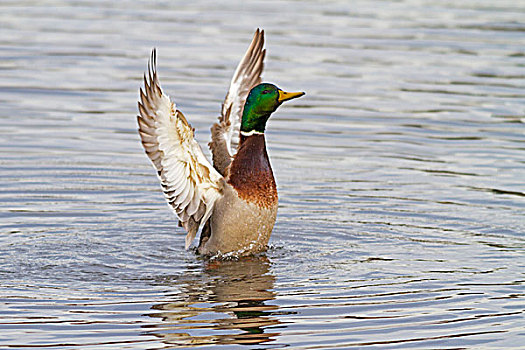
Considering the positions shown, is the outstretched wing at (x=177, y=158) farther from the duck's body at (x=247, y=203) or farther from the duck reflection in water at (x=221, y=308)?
the duck reflection in water at (x=221, y=308)

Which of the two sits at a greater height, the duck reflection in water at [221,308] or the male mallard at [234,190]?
the male mallard at [234,190]

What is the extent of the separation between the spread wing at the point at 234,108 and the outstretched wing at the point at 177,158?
0.86m

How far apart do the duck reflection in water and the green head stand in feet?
3.75

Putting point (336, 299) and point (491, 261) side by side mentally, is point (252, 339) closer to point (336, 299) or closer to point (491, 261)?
point (336, 299)

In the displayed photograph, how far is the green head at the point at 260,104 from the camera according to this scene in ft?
30.1

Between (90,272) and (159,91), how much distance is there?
154 cm

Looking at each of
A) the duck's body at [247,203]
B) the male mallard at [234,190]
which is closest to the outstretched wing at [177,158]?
the male mallard at [234,190]

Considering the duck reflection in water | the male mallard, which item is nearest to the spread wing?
the male mallard

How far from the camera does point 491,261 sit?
8.95m

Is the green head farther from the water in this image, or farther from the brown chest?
the water

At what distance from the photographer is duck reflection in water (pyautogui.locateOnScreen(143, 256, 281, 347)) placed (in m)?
7.20

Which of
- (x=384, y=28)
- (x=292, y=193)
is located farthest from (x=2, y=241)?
(x=384, y=28)

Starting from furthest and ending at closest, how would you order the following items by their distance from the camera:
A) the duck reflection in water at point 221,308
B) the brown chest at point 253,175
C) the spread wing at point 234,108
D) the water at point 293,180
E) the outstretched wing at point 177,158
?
the spread wing at point 234,108
the brown chest at point 253,175
the outstretched wing at point 177,158
the water at point 293,180
the duck reflection in water at point 221,308

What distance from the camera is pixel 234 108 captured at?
10.5 metres
